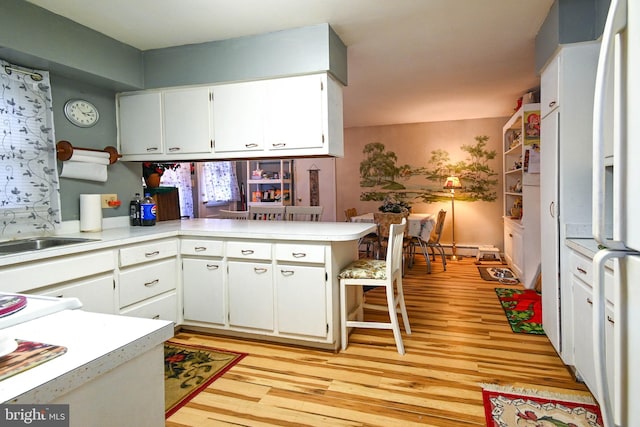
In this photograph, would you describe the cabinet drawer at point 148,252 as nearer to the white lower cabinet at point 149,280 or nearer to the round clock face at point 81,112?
the white lower cabinet at point 149,280

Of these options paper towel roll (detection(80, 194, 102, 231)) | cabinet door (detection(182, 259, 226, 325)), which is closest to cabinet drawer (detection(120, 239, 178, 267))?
cabinet door (detection(182, 259, 226, 325))

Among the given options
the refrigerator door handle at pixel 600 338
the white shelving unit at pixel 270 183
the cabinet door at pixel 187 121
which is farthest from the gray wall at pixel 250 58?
the white shelving unit at pixel 270 183

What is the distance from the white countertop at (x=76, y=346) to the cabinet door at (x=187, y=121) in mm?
2440

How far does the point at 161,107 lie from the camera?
331 centimetres

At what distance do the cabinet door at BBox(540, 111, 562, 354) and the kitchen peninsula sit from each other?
1.22 m

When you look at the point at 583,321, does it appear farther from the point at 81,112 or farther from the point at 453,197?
the point at 453,197

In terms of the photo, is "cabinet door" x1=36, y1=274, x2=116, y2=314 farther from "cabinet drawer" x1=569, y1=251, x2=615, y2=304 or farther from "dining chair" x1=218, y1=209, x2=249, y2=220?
"cabinet drawer" x1=569, y1=251, x2=615, y2=304

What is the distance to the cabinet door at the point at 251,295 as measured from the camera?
2791 mm

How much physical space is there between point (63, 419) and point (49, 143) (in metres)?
2.65

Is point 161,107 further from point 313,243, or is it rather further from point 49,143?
point 313,243

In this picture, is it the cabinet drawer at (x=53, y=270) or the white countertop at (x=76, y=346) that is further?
the cabinet drawer at (x=53, y=270)

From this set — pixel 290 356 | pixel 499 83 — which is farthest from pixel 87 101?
pixel 499 83

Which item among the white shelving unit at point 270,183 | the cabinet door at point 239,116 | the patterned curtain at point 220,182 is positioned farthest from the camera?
the white shelving unit at point 270,183

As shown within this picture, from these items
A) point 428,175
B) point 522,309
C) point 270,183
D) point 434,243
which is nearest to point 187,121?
point 522,309
